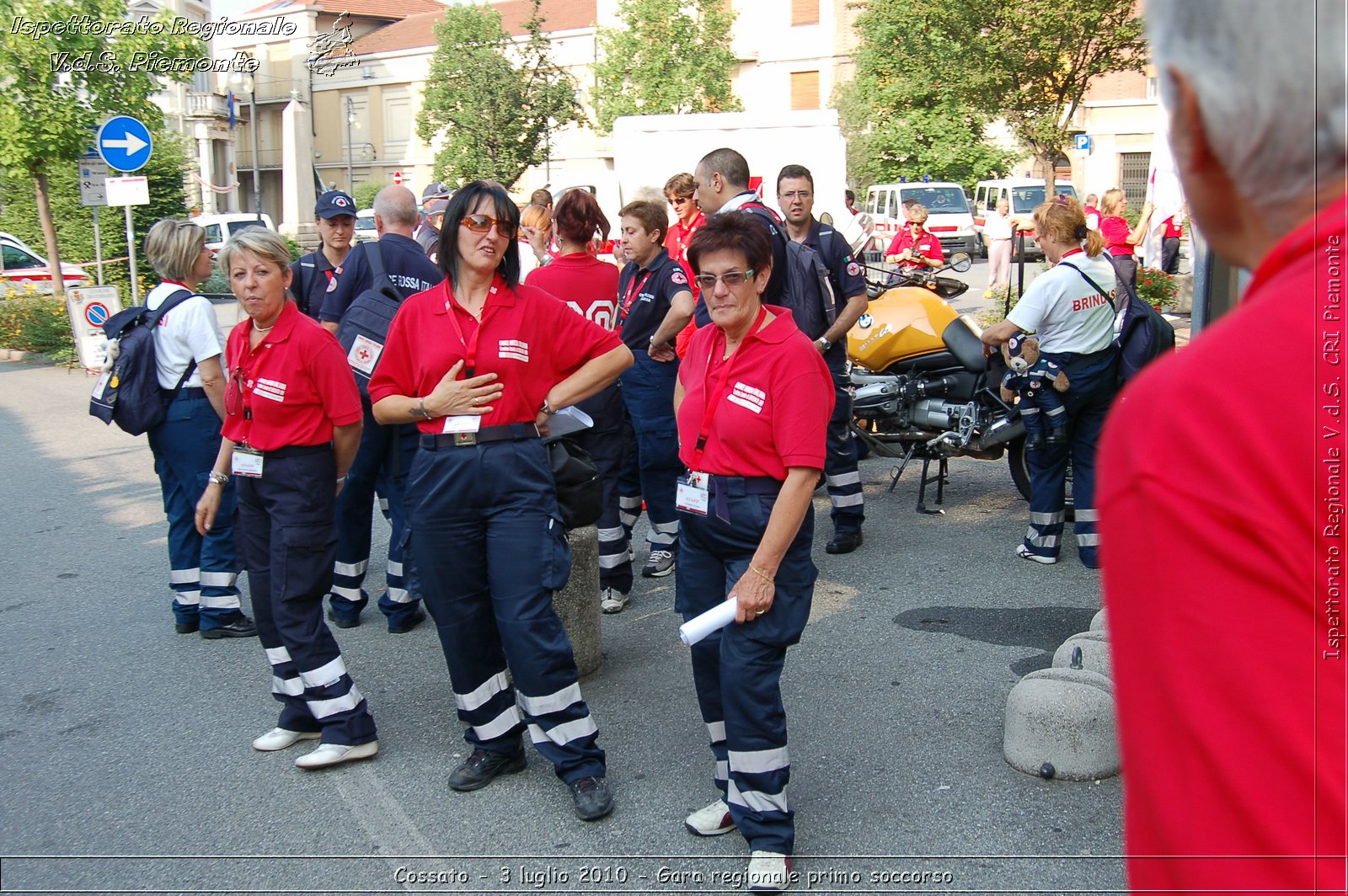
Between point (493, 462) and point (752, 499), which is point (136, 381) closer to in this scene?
point (493, 462)

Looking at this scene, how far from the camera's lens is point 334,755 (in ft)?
14.4

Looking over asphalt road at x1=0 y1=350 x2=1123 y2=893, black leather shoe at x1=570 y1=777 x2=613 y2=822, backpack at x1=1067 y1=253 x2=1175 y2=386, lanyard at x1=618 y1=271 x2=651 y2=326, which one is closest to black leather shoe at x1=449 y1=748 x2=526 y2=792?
asphalt road at x1=0 y1=350 x2=1123 y2=893

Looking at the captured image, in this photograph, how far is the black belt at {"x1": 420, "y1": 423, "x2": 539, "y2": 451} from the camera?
384 centimetres

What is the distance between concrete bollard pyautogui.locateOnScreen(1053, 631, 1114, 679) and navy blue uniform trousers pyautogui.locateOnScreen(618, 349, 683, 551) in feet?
7.77

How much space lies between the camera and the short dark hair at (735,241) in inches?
141

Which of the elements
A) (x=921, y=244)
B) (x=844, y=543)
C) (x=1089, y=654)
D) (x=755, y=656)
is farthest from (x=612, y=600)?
(x=921, y=244)

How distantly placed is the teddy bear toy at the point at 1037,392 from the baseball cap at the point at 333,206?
382 centimetres

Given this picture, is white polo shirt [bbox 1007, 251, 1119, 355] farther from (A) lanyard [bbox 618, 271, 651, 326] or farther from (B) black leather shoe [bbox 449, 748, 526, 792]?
(B) black leather shoe [bbox 449, 748, 526, 792]

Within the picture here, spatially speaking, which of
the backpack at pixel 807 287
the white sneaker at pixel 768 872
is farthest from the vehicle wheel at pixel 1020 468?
the white sneaker at pixel 768 872

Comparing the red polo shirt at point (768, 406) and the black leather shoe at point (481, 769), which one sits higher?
the red polo shirt at point (768, 406)

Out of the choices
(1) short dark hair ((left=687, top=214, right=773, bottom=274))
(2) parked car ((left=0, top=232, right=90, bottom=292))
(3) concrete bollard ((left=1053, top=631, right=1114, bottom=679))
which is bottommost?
(3) concrete bollard ((left=1053, top=631, right=1114, bottom=679))

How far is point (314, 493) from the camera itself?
4.35m

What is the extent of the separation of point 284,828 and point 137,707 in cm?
148

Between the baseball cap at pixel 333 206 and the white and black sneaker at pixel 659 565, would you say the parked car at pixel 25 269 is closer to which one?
the baseball cap at pixel 333 206
